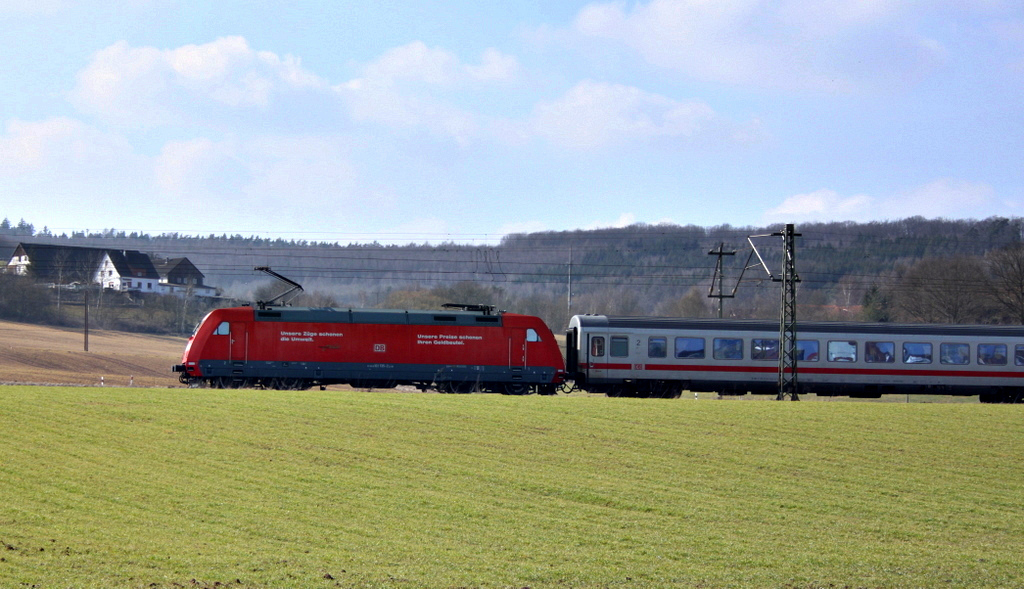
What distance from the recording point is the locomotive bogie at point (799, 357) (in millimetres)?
37969

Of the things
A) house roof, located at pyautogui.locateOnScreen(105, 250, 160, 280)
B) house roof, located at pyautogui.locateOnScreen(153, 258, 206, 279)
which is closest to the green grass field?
house roof, located at pyautogui.locateOnScreen(105, 250, 160, 280)

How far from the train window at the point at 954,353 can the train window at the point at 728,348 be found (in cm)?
917

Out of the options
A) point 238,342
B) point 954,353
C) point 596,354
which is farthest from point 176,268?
point 954,353

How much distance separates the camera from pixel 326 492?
59.4 ft

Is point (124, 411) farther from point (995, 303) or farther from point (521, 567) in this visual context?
point (995, 303)

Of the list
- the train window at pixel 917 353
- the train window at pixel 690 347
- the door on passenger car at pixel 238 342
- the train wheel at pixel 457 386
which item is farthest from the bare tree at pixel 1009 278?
the door on passenger car at pixel 238 342

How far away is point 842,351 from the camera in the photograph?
3897cm

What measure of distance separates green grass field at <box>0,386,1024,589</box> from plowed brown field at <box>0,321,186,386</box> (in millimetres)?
25412

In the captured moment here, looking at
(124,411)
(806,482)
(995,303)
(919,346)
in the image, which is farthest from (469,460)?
(995,303)

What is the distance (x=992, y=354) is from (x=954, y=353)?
1.79 metres

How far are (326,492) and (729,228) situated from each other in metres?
111

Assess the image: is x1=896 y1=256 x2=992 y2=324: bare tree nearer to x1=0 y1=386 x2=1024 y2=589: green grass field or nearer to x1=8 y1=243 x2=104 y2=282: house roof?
x1=0 y1=386 x2=1024 y2=589: green grass field

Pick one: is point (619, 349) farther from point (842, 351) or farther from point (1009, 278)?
point (1009, 278)

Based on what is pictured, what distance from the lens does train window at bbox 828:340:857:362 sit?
38.9 meters
